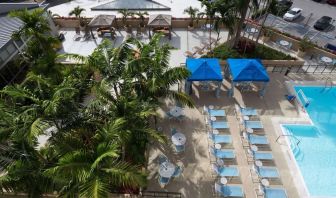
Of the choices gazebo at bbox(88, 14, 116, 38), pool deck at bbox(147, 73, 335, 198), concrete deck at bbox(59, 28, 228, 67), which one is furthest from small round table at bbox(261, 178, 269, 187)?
gazebo at bbox(88, 14, 116, 38)

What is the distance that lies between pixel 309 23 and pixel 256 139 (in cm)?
2166

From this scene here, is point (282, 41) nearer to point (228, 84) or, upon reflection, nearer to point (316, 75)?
point (316, 75)

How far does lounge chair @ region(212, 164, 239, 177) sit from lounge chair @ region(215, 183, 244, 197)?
676 millimetres

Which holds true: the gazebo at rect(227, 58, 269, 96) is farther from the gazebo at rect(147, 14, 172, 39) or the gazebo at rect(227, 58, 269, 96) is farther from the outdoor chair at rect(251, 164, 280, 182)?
the gazebo at rect(147, 14, 172, 39)

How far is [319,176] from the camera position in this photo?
13039 mm

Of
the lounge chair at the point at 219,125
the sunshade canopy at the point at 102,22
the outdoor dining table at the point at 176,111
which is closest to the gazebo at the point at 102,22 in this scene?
the sunshade canopy at the point at 102,22

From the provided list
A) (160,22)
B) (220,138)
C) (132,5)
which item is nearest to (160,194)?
(220,138)

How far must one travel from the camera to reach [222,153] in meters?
13.4

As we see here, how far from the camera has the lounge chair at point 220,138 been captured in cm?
1395

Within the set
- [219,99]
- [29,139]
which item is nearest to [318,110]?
[219,99]

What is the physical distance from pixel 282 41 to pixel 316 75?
4.71 metres

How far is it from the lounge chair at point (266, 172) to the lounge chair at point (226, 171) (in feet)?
3.59

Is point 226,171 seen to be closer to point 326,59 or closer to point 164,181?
point 164,181

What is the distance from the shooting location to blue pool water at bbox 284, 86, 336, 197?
12.8 m
